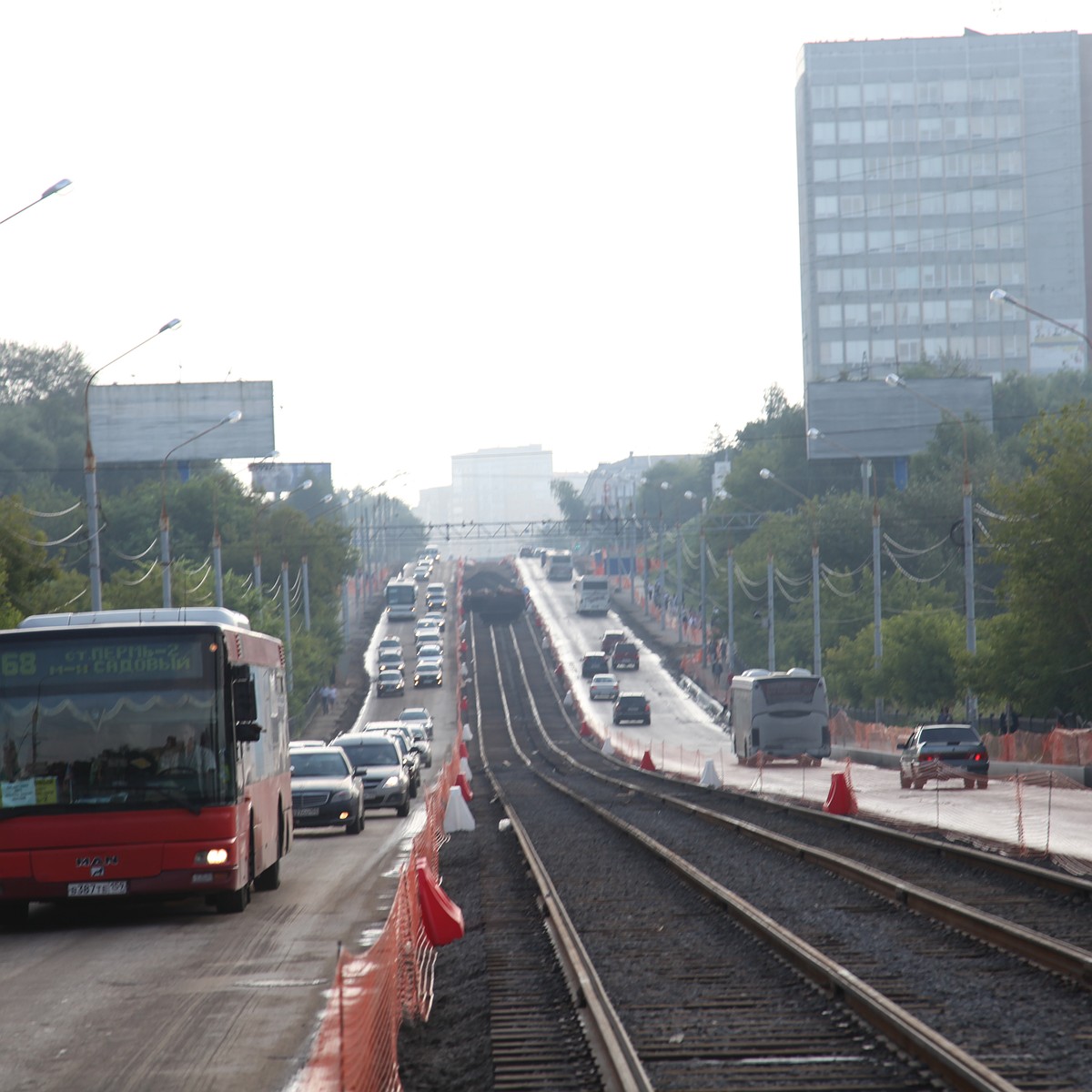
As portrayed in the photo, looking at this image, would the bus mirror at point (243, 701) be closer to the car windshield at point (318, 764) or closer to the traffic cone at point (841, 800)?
the car windshield at point (318, 764)

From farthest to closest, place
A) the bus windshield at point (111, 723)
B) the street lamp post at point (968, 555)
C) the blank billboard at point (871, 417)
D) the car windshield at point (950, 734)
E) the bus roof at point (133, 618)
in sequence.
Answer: the blank billboard at point (871, 417), the street lamp post at point (968, 555), the car windshield at point (950, 734), the bus roof at point (133, 618), the bus windshield at point (111, 723)

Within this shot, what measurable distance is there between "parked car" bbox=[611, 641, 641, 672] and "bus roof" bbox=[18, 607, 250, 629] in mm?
96902

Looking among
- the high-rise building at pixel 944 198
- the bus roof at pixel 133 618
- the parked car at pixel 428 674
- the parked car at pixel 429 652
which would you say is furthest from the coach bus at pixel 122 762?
the high-rise building at pixel 944 198

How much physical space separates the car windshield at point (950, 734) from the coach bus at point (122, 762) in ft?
98.4

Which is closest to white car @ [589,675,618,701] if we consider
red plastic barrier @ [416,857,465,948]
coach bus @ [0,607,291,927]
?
coach bus @ [0,607,291,927]

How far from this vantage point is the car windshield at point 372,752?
37438 mm

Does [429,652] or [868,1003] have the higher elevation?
[429,652]

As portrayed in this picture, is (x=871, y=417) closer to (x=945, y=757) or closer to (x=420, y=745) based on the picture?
(x=420, y=745)

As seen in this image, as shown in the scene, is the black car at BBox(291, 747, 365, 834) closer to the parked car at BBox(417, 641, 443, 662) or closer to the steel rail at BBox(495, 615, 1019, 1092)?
the steel rail at BBox(495, 615, 1019, 1092)

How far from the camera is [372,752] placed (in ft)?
124

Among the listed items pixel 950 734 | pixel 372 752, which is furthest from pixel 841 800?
pixel 950 734

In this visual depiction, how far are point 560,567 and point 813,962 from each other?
166158mm

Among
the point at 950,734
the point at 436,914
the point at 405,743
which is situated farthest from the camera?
the point at 405,743

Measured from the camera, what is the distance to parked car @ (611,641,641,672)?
115 metres
